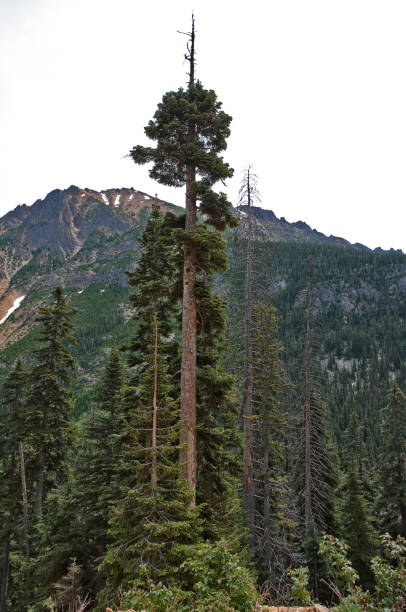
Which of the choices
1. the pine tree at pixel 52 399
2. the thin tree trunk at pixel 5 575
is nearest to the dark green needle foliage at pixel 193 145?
the pine tree at pixel 52 399

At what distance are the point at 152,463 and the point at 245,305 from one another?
9657 mm

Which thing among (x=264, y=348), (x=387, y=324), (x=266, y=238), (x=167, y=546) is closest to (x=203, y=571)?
(x=167, y=546)

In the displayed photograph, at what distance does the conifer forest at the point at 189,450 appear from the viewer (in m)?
6.29

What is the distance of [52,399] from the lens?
16.2m

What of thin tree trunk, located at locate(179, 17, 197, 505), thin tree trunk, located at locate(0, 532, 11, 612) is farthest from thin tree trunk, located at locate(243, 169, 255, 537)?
thin tree trunk, located at locate(0, 532, 11, 612)

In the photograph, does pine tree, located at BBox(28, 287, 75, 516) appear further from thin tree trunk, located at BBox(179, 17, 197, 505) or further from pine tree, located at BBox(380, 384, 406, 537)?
pine tree, located at BBox(380, 384, 406, 537)

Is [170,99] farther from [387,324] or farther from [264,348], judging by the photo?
[387,324]

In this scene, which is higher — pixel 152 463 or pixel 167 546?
pixel 152 463

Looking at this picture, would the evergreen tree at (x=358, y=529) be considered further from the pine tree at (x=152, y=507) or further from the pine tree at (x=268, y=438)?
the pine tree at (x=152, y=507)

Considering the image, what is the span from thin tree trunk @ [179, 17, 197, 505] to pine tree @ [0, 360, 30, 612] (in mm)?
11032

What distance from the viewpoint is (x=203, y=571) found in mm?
4699

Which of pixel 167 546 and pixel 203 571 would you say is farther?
pixel 167 546

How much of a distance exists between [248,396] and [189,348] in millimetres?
6811

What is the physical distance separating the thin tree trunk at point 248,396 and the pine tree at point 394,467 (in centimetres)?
1139
